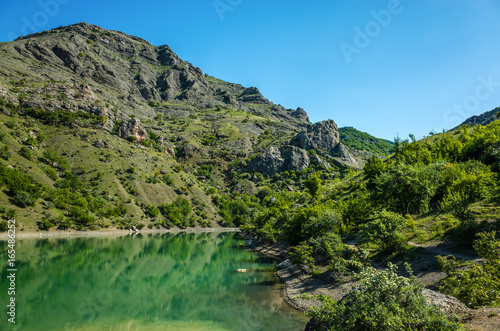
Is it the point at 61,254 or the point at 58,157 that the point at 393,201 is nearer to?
the point at 61,254

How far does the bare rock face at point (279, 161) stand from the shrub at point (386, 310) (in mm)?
155705

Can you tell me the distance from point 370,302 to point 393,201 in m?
32.0

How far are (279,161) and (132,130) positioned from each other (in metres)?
89.6

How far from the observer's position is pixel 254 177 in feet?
541

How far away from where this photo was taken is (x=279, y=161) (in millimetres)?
168875

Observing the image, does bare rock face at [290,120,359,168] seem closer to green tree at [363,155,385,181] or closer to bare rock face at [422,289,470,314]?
green tree at [363,155,385,181]

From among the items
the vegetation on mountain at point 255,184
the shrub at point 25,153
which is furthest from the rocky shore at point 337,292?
the shrub at point 25,153

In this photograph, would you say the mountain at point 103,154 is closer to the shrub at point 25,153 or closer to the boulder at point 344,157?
the shrub at point 25,153

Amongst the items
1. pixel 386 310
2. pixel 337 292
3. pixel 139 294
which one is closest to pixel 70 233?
pixel 139 294

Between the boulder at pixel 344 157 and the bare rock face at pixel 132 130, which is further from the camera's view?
the boulder at pixel 344 157

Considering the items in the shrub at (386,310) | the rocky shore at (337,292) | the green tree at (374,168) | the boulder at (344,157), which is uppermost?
the boulder at (344,157)

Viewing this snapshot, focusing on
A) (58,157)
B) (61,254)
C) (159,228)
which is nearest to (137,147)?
(58,157)

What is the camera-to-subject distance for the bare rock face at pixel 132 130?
131875 mm

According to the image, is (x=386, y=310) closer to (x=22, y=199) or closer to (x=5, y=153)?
(x=22, y=199)
